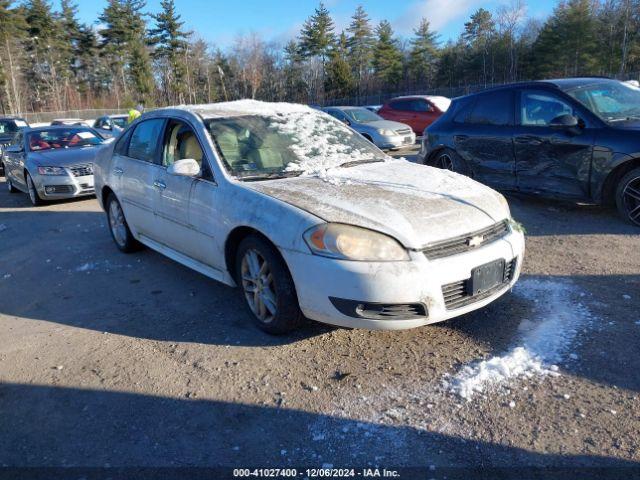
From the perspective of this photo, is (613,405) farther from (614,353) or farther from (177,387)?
(177,387)

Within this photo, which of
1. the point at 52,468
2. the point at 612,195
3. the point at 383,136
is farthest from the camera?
the point at 383,136

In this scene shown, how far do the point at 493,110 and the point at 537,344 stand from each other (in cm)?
466

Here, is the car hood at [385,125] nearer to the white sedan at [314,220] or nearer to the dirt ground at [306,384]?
the white sedan at [314,220]

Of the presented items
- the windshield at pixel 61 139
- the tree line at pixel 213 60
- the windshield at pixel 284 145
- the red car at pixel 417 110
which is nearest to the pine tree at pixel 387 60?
the tree line at pixel 213 60

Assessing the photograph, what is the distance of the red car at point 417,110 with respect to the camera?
18578 mm

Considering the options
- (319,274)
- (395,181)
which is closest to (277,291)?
(319,274)

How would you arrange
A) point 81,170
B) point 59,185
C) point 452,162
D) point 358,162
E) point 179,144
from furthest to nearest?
point 81,170 < point 59,185 < point 452,162 < point 179,144 < point 358,162

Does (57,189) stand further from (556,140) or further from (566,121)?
(566,121)

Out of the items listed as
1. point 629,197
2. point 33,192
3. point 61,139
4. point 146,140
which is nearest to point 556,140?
point 629,197

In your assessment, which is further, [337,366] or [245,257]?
[245,257]

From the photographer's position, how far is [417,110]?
18.8 m

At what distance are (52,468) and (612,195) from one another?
599 centimetres

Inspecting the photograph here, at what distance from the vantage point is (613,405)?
8.56 ft

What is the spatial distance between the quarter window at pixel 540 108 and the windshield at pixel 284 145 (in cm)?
283
